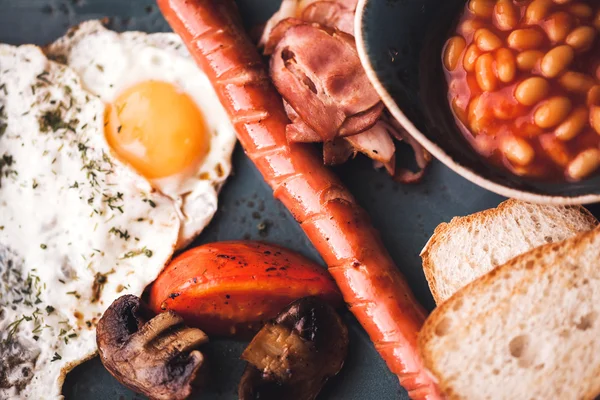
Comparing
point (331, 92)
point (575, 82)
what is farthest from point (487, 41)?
point (331, 92)

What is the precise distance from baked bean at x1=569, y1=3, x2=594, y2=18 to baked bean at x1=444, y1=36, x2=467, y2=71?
35cm

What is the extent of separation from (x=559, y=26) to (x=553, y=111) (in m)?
0.29

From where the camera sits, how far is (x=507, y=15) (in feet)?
6.58

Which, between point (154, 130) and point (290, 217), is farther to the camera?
point (290, 217)

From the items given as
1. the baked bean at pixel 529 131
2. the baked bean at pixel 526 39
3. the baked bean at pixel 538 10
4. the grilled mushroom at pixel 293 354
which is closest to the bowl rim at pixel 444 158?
the baked bean at pixel 529 131

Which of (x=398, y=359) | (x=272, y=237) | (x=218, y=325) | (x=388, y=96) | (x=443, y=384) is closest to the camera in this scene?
(x=388, y=96)

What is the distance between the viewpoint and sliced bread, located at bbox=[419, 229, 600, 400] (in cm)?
205

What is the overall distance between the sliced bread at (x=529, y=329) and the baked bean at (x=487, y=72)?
0.58 m

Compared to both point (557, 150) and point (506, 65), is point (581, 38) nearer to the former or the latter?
point (506, 65)

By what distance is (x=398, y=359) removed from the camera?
2.31m

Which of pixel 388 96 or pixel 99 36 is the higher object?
pixel 99 36

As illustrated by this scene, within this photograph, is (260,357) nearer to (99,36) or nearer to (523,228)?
(523,228)

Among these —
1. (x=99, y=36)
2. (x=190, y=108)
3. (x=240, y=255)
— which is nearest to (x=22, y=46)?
(x=99, y=36)

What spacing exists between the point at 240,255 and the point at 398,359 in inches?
28.7
